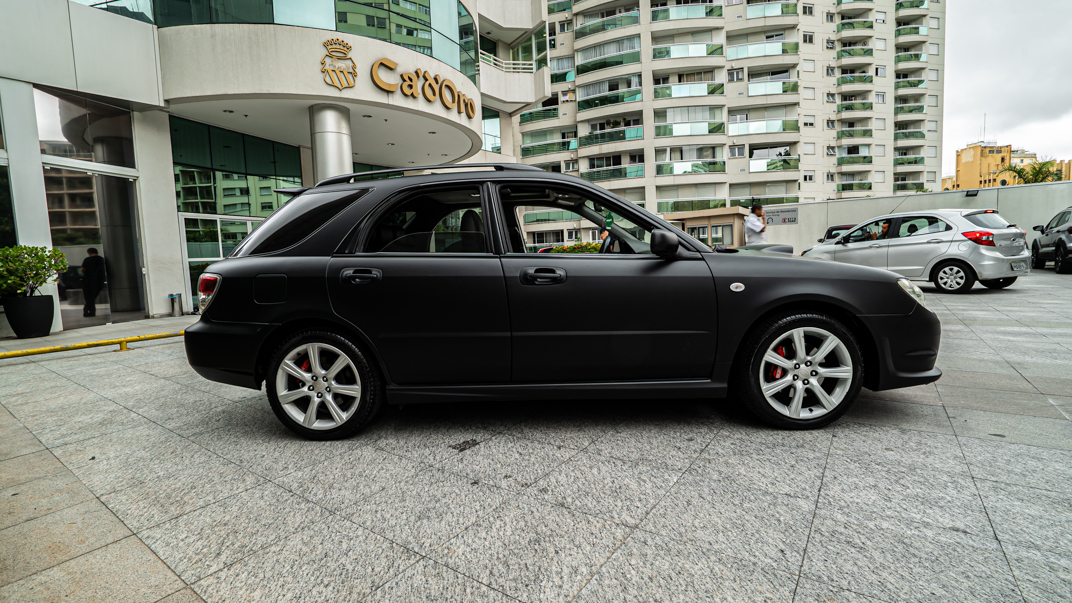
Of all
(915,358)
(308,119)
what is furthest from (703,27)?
(915,358)

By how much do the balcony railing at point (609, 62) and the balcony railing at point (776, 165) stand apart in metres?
13.8

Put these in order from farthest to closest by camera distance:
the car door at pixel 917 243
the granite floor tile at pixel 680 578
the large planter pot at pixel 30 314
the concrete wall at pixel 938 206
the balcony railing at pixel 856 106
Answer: the balcony railing at pixel 856 106 < the concrete wall at pixel 938 206 < the car door at pixel 917 243 < the large planter pot at pixel 30 314 < the granite floor tile at pixel 680 578

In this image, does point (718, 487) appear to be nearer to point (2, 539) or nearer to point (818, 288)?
point (818, 288)

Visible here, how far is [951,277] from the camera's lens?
983 centimetres

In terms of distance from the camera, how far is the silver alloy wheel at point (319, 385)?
3170 millimetres

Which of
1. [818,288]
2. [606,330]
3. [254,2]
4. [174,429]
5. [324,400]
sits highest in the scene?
[254,2]

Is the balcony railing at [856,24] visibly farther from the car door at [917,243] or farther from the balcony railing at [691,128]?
the car door at [917,243]

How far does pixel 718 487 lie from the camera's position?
7.92 feet

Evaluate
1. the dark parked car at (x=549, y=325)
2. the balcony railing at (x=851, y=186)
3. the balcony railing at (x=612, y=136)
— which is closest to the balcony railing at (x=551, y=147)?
the balcony railing at (x=612, y=136)

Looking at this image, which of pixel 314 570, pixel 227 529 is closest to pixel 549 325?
pixel 314 570

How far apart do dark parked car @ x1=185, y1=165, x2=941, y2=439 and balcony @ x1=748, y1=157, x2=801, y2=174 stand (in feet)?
152

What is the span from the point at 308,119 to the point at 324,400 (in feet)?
41.4

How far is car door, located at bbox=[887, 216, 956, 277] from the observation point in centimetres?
976

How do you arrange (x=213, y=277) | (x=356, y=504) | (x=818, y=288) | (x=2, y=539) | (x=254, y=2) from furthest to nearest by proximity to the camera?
(x=254, y=2)
(x=213, y=277)
(x=818, y=288)
(x=356, y=504)
(x=2, y=539)
